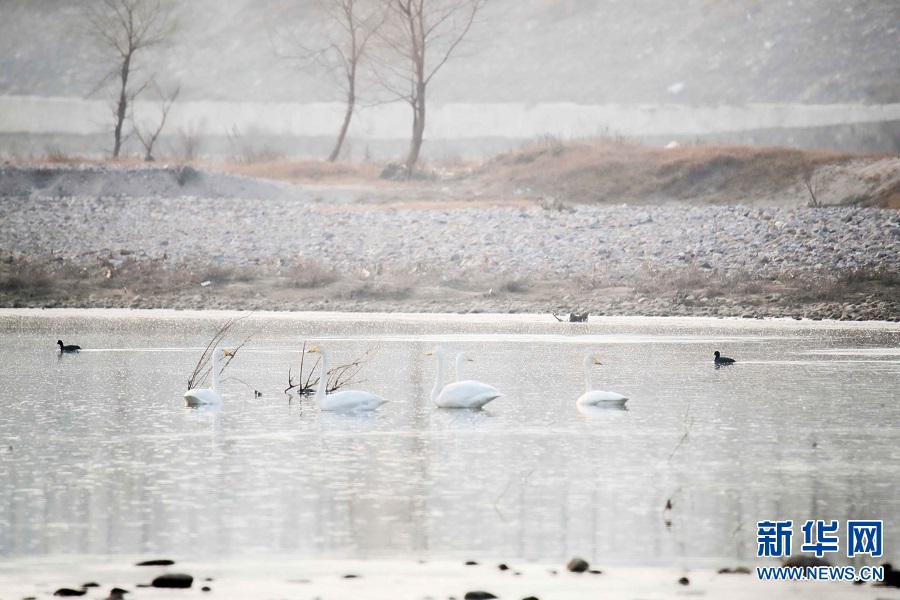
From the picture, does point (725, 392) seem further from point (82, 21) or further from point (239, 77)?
point (82, 21)

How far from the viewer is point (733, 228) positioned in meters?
37.0

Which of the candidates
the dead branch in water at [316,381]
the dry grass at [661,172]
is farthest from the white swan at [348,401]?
the dry grass at [661,172]

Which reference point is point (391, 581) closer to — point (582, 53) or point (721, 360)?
point (721, 360)

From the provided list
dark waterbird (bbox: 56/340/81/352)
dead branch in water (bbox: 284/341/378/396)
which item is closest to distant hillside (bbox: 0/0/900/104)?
dark waterbird (bbox: 56/340/81/352)

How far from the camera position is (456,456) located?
1358cm

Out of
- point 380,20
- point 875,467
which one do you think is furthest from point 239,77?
point 875,467

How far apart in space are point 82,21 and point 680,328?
8279 centimetres

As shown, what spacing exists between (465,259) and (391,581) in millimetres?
27208

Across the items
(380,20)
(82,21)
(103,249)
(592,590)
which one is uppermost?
(82,21)

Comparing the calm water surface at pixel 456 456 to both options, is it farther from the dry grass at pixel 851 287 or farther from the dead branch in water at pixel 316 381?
the dry grass at pixel 851 287

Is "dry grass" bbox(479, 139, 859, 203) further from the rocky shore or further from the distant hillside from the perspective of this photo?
the distant hillside

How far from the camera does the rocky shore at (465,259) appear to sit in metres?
32.7

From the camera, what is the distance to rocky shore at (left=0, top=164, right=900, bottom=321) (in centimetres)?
3266

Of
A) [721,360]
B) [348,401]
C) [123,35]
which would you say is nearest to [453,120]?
[123,35]
